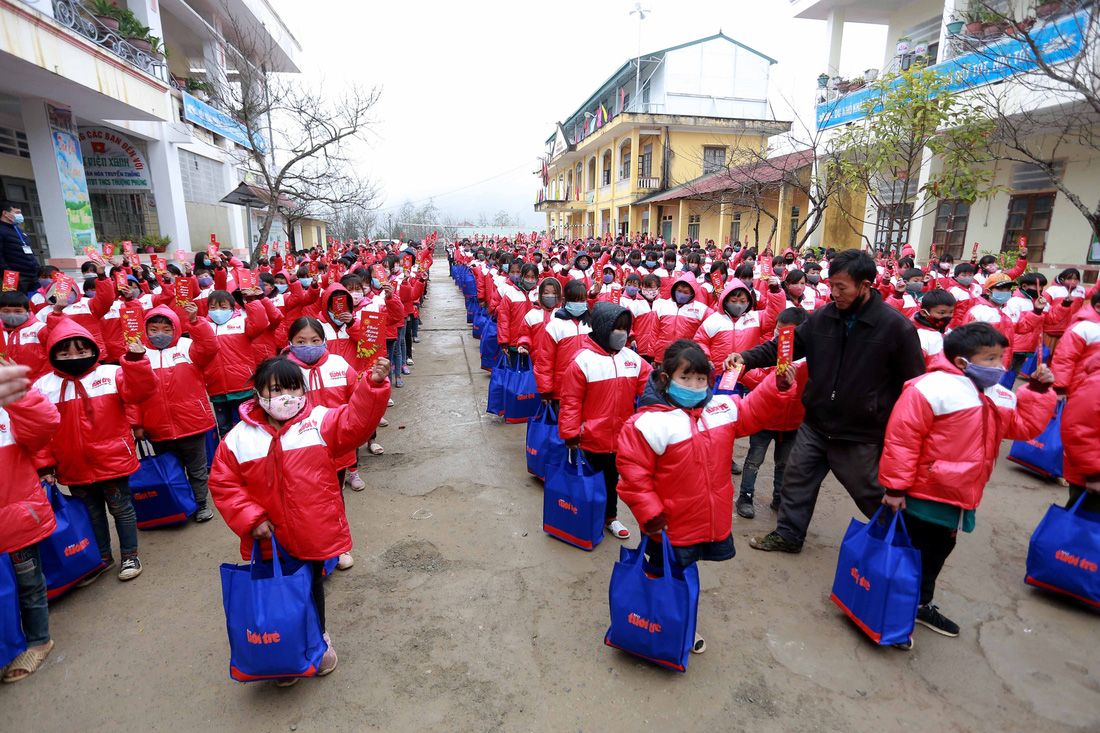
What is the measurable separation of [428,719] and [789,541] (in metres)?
2.65

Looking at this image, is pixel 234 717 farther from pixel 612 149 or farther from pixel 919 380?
pixel 612 149

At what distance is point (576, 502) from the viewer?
12.4ft

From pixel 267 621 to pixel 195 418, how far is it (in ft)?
8.03

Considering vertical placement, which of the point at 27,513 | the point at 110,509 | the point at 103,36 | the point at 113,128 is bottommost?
the point at 110,509

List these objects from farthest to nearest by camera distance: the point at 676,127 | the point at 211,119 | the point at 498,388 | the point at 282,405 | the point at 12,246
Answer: the point at 676,127 → the point at 211,119 → the point at 12,246 → the point at 498,388 → the point at 282,405

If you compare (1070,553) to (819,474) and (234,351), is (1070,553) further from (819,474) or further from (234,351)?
(234,351)

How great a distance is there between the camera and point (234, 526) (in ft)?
7.93

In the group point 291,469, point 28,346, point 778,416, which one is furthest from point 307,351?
point 778,416

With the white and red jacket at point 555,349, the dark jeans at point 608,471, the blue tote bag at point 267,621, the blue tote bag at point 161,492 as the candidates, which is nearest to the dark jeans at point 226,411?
the blue tote bag at point 161,492

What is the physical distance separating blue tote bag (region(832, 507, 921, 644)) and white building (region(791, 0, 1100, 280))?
8309 mm

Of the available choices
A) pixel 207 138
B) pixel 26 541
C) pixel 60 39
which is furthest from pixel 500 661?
pixel 207 138

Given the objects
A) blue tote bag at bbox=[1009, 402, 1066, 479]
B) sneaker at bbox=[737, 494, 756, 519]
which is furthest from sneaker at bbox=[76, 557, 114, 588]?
blue tote bag at bbox=[1009, 402, 1066, 479]

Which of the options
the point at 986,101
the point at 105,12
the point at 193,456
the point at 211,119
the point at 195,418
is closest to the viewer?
the point at 195,418

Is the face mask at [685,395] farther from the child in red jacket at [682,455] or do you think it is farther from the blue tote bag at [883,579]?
the blue tote bag at [883,579]
